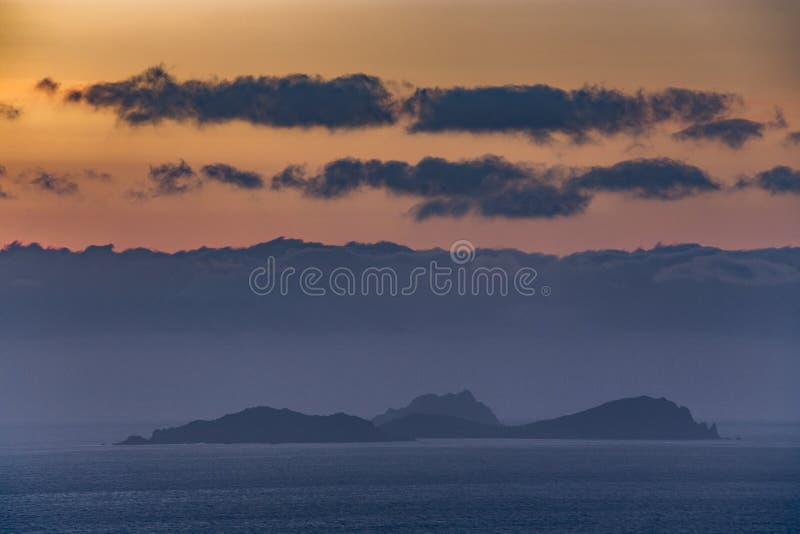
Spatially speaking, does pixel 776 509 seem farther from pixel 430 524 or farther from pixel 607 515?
pixel 430 524

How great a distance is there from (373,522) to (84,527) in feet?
132

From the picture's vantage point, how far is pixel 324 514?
183 m

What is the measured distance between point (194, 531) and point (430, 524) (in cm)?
3226

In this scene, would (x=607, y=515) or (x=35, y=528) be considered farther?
(x=607, y=515)

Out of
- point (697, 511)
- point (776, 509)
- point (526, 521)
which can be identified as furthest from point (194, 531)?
point (776, 509)

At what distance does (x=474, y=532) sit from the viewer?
163m

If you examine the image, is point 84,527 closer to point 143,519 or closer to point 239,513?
point 143,519

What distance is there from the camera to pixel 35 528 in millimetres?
170500

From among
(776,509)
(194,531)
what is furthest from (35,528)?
(776,509)

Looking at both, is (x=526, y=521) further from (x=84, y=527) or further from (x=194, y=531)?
(x=84, y=527)

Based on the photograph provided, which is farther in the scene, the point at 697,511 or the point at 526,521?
the point at 697,511

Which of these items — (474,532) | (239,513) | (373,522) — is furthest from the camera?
(239,513)

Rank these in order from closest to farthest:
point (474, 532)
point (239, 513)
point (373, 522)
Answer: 1. point (474, 532)
2. point (373, 522)
3. point (239, 513)

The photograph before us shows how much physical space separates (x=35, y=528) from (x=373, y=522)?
153 ft
